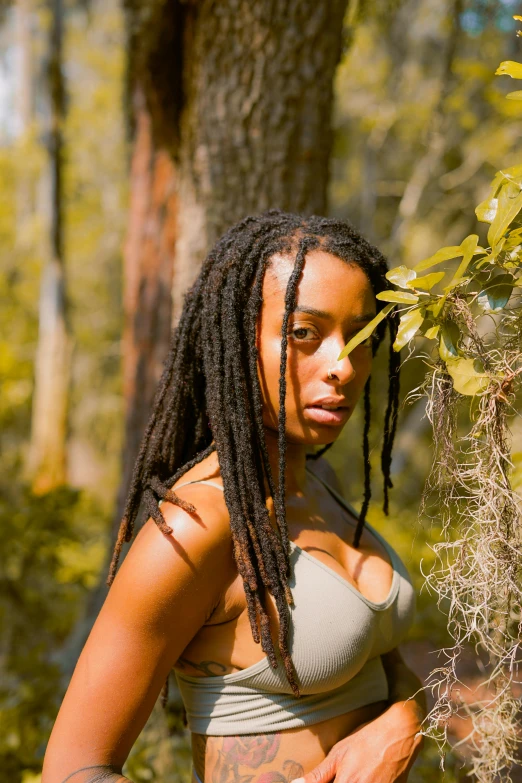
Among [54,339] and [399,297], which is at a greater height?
[399,297]

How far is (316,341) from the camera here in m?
1.58

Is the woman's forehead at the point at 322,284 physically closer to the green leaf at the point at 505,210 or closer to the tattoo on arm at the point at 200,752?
the green leaf at the point at 505,210

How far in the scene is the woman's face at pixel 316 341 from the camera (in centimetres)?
157

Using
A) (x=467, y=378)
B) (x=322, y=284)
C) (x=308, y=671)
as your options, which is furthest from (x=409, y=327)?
(x=308, y=671)

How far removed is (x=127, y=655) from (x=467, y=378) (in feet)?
2.88

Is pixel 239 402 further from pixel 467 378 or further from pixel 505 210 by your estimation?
pixel 505 210

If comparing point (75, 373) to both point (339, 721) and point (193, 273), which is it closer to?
point (193, 273)

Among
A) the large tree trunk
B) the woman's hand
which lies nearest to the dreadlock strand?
the woman's hand

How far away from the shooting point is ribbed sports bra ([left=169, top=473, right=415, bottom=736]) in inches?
60.1

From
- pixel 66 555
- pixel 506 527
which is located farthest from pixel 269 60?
pixel 66 555

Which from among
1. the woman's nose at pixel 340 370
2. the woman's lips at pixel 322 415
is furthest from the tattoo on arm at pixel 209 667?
the woman's nose at pixel 340 370

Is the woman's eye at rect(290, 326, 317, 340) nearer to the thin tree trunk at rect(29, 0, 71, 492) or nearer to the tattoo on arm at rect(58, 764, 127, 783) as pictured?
the tattoo on arm at rect(58, 764, 127, 783)

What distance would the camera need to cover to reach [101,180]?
1500 cm

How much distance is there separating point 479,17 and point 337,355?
11.9 feet
